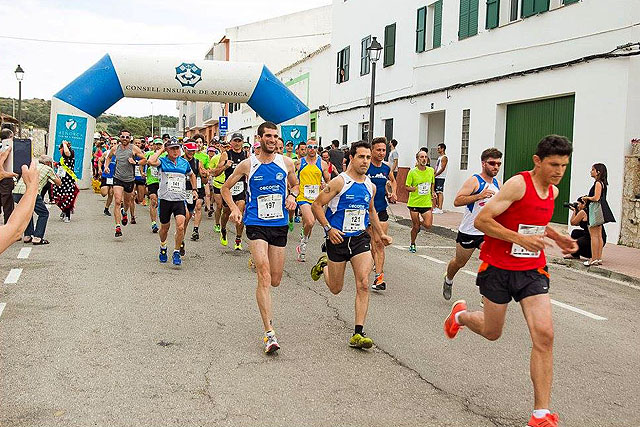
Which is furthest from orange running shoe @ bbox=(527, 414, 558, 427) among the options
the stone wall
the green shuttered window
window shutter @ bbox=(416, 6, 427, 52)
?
window shutter @ bbox=(416, 6, 427, 52)

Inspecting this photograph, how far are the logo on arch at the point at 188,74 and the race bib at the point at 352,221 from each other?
12.3 meters

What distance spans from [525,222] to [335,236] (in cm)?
198

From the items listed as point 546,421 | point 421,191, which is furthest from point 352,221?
point 421,191

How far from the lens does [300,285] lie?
873 centimetres

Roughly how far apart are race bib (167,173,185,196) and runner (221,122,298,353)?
136 inches

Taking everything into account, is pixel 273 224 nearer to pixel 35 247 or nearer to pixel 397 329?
pixel 397 329

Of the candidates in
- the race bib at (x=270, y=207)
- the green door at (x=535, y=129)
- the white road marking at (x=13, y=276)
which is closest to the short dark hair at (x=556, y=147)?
the race bib at (x=270, y=207)

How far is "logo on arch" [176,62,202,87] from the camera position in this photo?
1738cm

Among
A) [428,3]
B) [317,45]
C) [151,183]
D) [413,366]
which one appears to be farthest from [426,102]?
[317,45]

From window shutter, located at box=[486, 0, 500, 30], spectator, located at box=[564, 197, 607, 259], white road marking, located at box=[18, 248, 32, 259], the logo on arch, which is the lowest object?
white road marking, located at box=[18, 248, 32, 259]

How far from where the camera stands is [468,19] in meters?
19.0

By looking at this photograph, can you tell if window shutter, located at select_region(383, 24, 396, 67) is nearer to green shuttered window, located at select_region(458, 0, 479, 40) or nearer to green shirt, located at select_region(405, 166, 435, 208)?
green shuttered window, located at select_region(458, 0, 479, 40)

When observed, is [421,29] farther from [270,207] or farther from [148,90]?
[270,207]

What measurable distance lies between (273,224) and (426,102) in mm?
16285
